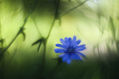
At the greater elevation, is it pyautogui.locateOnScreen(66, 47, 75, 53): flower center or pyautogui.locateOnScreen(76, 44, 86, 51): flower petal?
pyautogui.locateOnScreen(76, 44, 86, 51): flower petal

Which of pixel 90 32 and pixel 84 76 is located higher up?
pixel 90 32

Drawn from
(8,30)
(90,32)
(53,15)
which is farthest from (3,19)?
(90,32)

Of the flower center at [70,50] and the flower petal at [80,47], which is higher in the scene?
the flower petal at [80,47]

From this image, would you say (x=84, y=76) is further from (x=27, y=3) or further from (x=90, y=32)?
(x=27, y=3)
